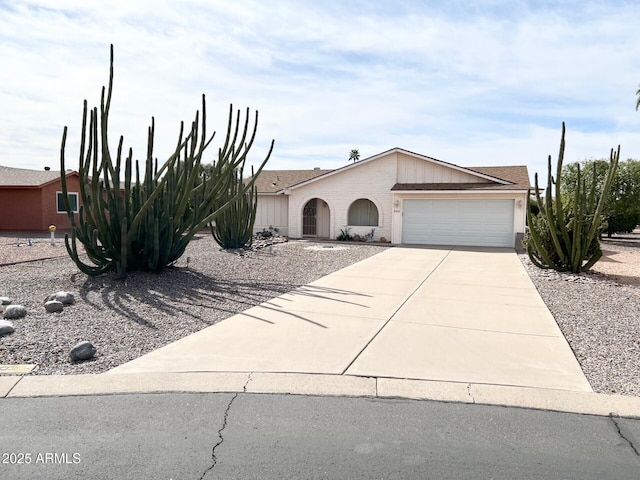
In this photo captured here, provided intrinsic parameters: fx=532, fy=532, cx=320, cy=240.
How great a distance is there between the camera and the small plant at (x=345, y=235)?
981 inches

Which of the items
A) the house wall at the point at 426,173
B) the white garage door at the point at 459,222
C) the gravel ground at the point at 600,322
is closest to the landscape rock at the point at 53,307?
the gravel ground at the point at 600,322

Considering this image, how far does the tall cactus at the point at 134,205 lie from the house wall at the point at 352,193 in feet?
43.7

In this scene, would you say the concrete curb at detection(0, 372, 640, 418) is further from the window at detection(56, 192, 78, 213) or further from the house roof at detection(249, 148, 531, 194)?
the window at detection(56, 192, 78, 213)

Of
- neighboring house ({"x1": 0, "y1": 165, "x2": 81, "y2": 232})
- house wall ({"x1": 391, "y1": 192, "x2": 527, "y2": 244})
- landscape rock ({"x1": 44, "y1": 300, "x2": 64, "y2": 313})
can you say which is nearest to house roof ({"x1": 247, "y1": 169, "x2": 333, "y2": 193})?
house wall ({"x1": 391, "y1": 192, "x2": 527, "y2": 244})

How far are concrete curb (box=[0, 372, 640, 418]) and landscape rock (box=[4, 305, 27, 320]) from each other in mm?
2515

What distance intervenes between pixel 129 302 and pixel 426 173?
1760 centimetres

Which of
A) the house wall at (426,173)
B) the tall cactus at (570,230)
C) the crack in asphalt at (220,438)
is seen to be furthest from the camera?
the house wall at (426,173)

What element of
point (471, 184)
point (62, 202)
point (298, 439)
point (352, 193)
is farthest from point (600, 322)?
point (62, 202)

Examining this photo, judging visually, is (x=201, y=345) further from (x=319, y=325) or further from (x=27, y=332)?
(x=27, y=332)

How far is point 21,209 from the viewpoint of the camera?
2745 cm

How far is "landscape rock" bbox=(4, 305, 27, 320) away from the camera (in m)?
7.26

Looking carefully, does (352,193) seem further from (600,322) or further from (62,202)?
(600,322)

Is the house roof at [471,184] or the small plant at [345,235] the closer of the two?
the house roof at [471,184]

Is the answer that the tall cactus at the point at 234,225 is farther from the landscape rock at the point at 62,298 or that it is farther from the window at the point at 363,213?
the landscape rock at the point at 62,298
